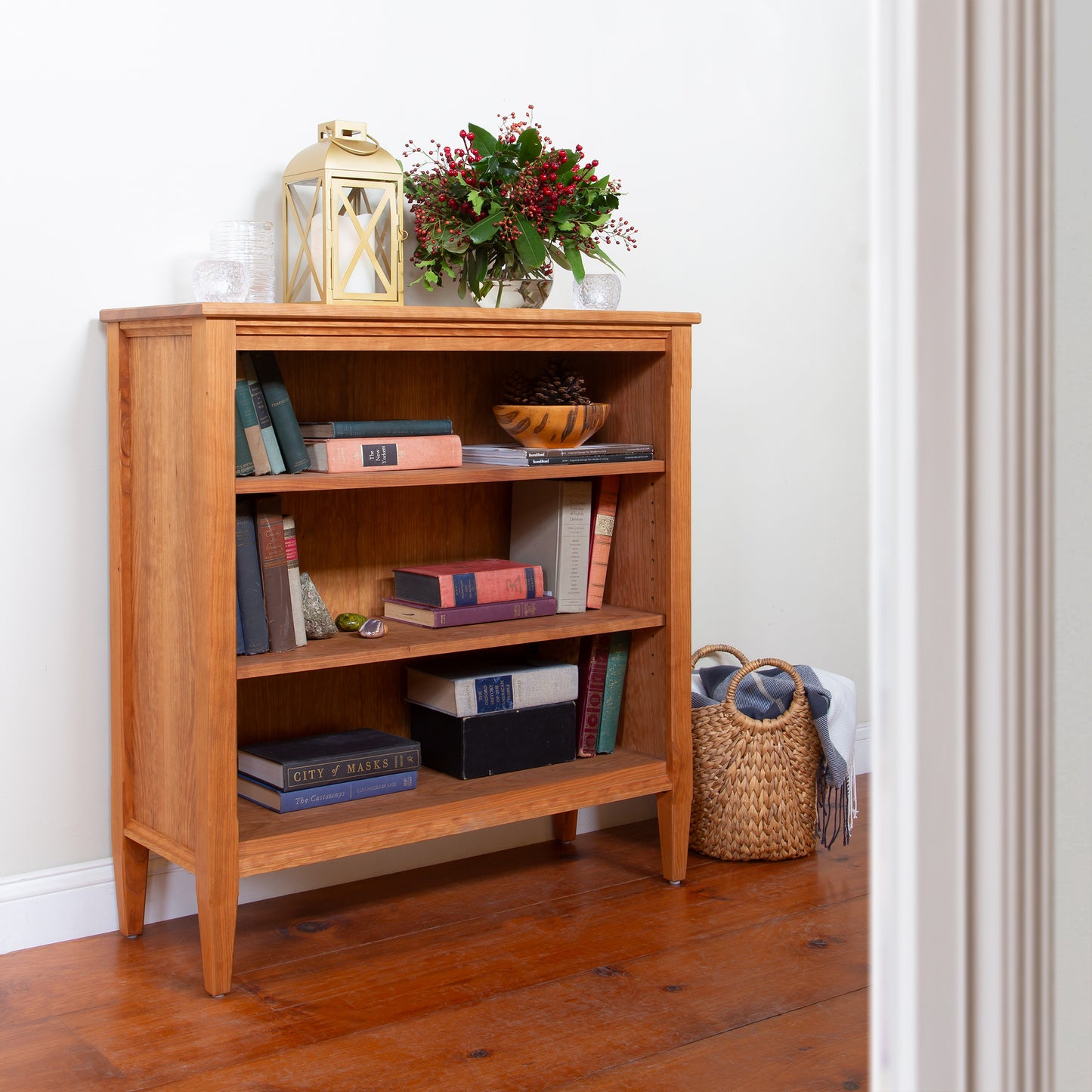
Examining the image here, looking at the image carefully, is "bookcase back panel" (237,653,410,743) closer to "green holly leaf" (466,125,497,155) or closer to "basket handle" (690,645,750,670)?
"basket handle" (690,645,750,670)

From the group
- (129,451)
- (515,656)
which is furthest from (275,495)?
(515,656)

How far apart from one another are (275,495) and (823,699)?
4.01 ft

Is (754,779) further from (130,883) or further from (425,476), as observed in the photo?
(130,883)

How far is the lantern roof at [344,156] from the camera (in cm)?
218

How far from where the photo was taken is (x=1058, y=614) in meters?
0.83

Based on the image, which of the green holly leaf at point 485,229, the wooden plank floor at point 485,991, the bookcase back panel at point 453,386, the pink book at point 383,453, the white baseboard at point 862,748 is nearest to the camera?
the wooden plank floor at point 485,991

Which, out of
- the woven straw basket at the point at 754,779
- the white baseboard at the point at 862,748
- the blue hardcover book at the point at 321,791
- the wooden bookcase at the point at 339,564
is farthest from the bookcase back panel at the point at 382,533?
the white baseboard at the point at 862,748

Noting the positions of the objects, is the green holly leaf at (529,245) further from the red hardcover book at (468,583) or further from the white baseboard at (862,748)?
the white baseboard at (862,748)

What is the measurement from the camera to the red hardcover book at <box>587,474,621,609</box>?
2.58m

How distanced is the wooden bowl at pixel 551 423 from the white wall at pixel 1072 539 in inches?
63.6

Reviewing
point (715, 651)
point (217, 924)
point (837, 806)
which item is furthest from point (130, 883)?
point (837, 806)

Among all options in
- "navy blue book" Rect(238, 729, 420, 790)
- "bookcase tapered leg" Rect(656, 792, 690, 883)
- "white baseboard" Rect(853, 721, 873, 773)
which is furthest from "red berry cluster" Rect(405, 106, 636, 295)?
"white baseboard" Rect(853, 721, 873, 773)

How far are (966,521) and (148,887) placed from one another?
1.94 meters

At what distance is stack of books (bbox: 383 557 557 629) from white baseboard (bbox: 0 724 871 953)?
517 millimetres
